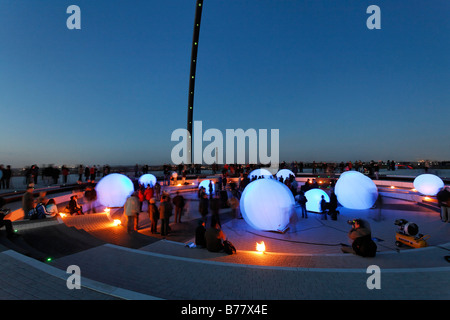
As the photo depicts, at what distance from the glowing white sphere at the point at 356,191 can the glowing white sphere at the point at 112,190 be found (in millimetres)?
14875

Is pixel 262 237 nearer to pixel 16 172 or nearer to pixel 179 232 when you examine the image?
pixel 179 232

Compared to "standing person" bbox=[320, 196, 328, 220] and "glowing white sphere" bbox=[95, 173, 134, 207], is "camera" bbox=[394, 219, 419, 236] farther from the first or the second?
"glowing white sphere" bbox=[95, 173, 134, 207]

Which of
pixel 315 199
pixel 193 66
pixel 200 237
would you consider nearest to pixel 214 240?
pixel 200 237

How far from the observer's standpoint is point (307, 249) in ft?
27.9

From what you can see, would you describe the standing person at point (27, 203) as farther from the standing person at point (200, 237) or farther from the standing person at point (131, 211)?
the standing person at point (200, 237)

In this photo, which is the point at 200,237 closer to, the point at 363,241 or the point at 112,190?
the point at 363,241

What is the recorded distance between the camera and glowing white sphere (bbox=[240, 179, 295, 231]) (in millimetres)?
10102

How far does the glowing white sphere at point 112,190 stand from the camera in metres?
14.6

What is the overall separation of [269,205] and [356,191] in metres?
8.14

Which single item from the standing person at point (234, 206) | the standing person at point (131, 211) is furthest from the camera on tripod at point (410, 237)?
the standing person at point (131, 211)

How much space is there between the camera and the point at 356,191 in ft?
48.2
